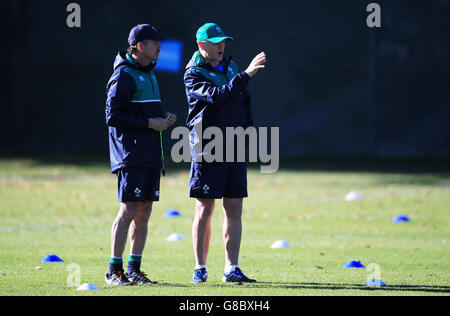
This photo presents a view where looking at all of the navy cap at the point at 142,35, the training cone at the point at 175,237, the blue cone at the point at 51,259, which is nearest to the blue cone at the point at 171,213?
the training cone at the point at 175,237

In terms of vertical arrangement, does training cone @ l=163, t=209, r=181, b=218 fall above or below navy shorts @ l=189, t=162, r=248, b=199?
below

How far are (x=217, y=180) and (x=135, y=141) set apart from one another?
2.29 feet

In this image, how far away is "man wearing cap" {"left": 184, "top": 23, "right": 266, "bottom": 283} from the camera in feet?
20.9

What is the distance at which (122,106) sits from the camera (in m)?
6.18

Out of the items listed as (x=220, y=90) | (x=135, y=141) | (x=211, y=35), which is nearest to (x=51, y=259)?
(x=135, y=141)

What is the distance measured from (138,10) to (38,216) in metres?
12.3

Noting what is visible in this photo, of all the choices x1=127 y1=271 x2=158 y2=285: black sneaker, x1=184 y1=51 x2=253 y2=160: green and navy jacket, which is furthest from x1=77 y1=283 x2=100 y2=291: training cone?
x1=184 y1=51 x2=253 y2=160: green and navy jacket

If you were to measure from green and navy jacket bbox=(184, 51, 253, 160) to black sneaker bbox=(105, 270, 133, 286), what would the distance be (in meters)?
1.07

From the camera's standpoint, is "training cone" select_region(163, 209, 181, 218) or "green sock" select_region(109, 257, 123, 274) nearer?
"green sock" select_region(109, 257, 123, 274)

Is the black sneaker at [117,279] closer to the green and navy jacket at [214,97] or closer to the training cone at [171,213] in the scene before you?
the green and navy jacket at [214,97]

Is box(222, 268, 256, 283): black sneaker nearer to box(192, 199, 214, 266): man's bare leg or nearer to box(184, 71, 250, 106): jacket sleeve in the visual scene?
box(192, 199, 214, 266): man's bare leg

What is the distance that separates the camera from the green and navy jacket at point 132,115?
6.15 meters

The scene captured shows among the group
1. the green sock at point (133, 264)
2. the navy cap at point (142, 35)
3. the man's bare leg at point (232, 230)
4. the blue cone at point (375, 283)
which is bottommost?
the blue cone at point (375, 283)
